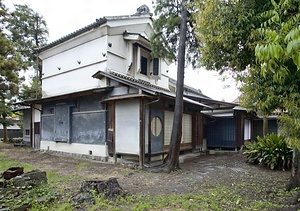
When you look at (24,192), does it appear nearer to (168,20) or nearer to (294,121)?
(294,121)

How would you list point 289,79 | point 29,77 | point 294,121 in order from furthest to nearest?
point 29,77 < point 289,79 < point 294,121

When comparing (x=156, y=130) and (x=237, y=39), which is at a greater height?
(x=237, y=39)

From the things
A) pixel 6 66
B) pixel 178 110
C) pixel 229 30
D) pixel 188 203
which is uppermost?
pixel 6 66

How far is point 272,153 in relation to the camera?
28.3 feet

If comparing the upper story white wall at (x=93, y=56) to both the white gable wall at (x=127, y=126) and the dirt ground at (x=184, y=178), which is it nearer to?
the white gable wall at (x=127, y=126)

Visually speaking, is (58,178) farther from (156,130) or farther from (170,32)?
(170,32)

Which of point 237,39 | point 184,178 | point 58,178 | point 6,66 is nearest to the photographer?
point 237,39

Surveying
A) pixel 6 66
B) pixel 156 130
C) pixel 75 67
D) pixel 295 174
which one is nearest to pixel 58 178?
pixel 156 130

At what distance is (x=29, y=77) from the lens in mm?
22844

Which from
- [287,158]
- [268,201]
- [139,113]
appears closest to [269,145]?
[287,158]

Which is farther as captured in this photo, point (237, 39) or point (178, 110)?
point (178, 110)

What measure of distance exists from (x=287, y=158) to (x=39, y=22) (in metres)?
22.8

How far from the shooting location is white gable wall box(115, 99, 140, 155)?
8.88m

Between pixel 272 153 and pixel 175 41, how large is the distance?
6075 millimetres
